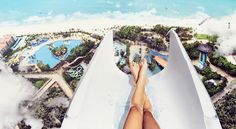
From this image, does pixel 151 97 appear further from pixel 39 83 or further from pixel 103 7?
pixel 103 7

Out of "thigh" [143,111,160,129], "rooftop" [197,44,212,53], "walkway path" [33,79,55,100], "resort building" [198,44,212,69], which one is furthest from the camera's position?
"rooftop" [197,44,212,53]

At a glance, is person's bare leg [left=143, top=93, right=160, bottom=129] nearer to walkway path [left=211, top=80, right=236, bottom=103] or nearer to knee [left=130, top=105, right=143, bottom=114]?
knee [left=130, top=105, right=143, bottom=114]

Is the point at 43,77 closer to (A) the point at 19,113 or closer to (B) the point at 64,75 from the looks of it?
(B) the point at 64,75

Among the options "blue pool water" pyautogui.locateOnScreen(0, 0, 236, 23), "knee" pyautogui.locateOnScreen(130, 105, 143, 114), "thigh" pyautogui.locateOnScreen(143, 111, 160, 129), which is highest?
"blue pool water" pyautogui.locateOnScreen(0, 0, 236, 23)

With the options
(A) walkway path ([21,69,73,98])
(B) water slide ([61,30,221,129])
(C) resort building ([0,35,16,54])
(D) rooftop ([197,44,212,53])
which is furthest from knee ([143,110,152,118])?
(C) resort building ([0,35,16,54])

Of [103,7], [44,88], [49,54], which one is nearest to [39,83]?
[44,88]

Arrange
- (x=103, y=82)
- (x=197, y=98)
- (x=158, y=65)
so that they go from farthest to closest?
(x=158, y=65)
(x=103, y=82)
(x=197, y=98)

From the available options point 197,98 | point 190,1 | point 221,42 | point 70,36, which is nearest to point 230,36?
point 221,42

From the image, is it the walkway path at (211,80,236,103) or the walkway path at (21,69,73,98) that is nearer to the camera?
the walkway path at (211,80,236,103)
